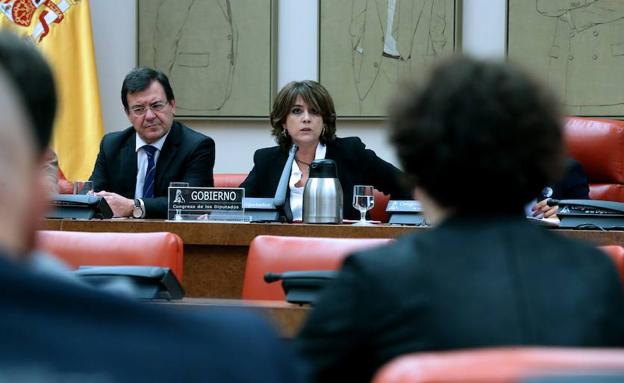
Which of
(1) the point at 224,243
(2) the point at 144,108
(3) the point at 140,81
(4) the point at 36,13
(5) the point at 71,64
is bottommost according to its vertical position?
(1) the point at 224,243

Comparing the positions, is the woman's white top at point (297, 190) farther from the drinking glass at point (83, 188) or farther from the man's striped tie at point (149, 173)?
the drinking glass at point (83, 188)

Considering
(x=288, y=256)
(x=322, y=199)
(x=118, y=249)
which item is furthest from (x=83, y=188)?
(x=288, y=256)

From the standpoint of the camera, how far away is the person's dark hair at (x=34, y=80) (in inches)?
36.7

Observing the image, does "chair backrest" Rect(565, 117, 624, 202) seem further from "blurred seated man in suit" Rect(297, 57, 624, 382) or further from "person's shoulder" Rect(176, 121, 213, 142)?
"blurred seated man in suit" Rect(297, 57, 624, 382)

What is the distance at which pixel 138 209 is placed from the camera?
176 inches

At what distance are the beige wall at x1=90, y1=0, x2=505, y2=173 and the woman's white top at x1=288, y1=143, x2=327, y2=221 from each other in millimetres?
1472

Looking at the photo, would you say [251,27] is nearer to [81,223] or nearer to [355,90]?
[355,90]

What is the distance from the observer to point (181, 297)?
2.26m

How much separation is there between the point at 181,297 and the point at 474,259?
3.46ft

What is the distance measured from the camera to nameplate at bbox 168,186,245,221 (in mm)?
3992

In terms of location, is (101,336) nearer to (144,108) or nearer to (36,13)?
(144,108)

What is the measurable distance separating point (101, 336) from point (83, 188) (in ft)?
12.7

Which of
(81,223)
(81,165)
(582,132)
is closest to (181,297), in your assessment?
(81,223)

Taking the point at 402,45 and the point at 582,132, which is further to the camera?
the point at 402,45
